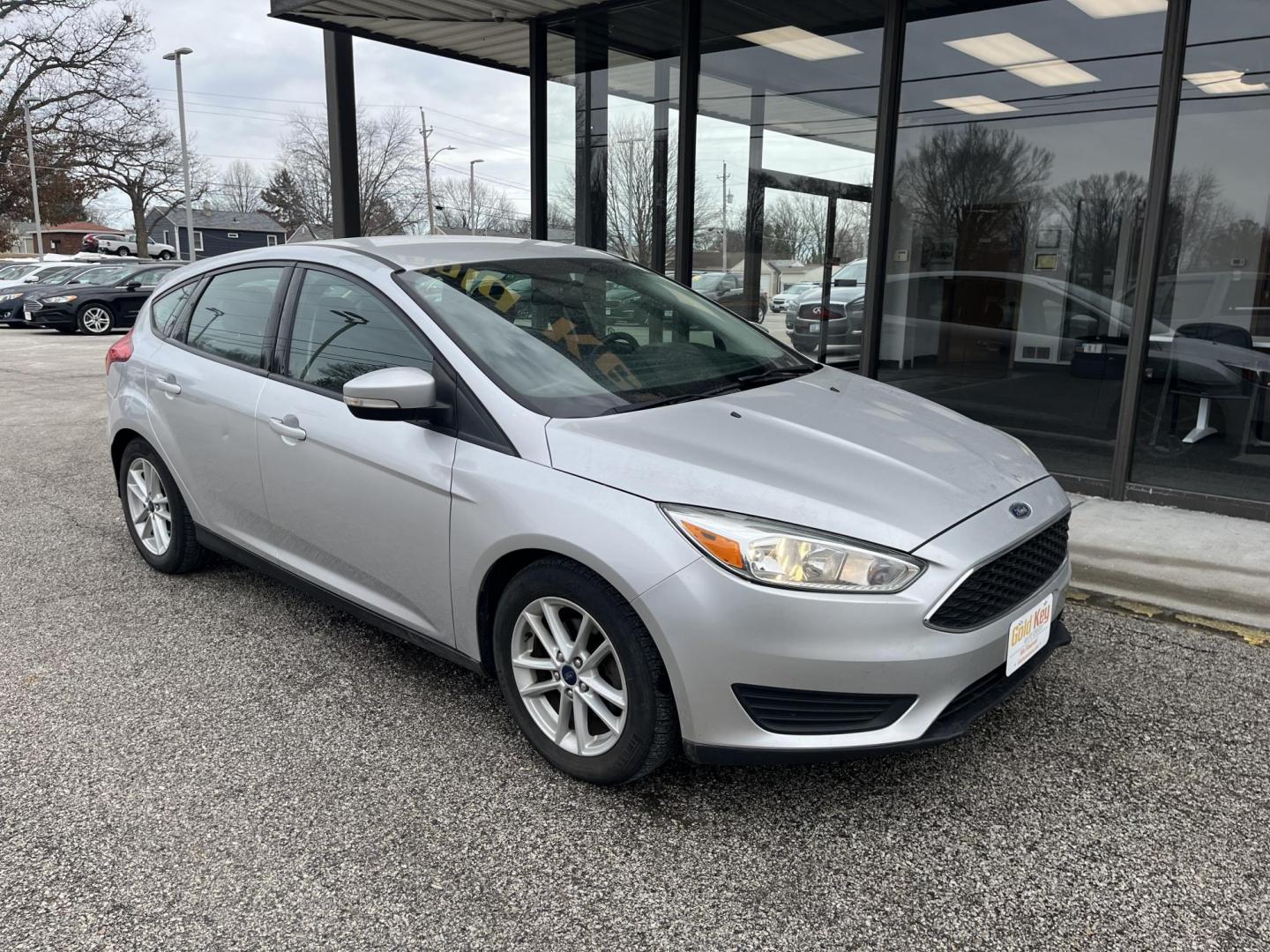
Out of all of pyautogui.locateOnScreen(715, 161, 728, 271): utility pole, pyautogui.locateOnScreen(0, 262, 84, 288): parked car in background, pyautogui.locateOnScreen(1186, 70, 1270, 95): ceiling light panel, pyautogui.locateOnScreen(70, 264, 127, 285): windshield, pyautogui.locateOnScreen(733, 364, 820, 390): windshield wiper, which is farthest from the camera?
pyautogui.locateOnScreen(0, 262, 84, 288): parked car in background

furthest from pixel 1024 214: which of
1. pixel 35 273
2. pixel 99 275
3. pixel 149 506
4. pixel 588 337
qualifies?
pixel 35 273

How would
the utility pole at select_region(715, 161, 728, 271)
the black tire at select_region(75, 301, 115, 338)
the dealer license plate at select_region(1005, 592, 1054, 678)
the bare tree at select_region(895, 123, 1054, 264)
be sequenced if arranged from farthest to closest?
the black tire at select_region(75, 301, 115, 338)
the utility pole at select_region(715, 161, 728, 271)
the bare tree at select_region(895, 123, 1054, 264)
the dealer license plate at select_region(1005, 592, 1054, 678)

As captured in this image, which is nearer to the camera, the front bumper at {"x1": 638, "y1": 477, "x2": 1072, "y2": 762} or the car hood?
the front bumper at {"x1": 638, "y1": 477, "x2": 1072, "y2": 762}

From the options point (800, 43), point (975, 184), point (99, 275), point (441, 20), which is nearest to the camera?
point (975, 184)

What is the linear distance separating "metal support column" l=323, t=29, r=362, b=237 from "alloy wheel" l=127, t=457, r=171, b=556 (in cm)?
401

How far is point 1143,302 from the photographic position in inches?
237

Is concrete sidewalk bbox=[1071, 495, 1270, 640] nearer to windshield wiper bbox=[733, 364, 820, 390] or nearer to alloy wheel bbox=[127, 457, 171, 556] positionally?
windshield wiper bbox=[733, 364, 820, 390]

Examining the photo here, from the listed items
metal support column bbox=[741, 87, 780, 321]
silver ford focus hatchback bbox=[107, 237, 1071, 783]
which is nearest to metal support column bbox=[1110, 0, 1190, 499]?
metal support column bbox=[741, 87, 780, 321]

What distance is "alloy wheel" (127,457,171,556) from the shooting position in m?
4.62

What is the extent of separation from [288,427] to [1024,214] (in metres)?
5.36

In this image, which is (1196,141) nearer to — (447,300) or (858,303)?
(858,303)

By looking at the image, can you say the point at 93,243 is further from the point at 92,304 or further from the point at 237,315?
Answer: the point at 237,315

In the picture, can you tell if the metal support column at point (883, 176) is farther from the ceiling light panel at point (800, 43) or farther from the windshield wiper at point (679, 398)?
the windshield wiper at point (679, 398)

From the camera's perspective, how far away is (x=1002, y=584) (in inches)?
105
